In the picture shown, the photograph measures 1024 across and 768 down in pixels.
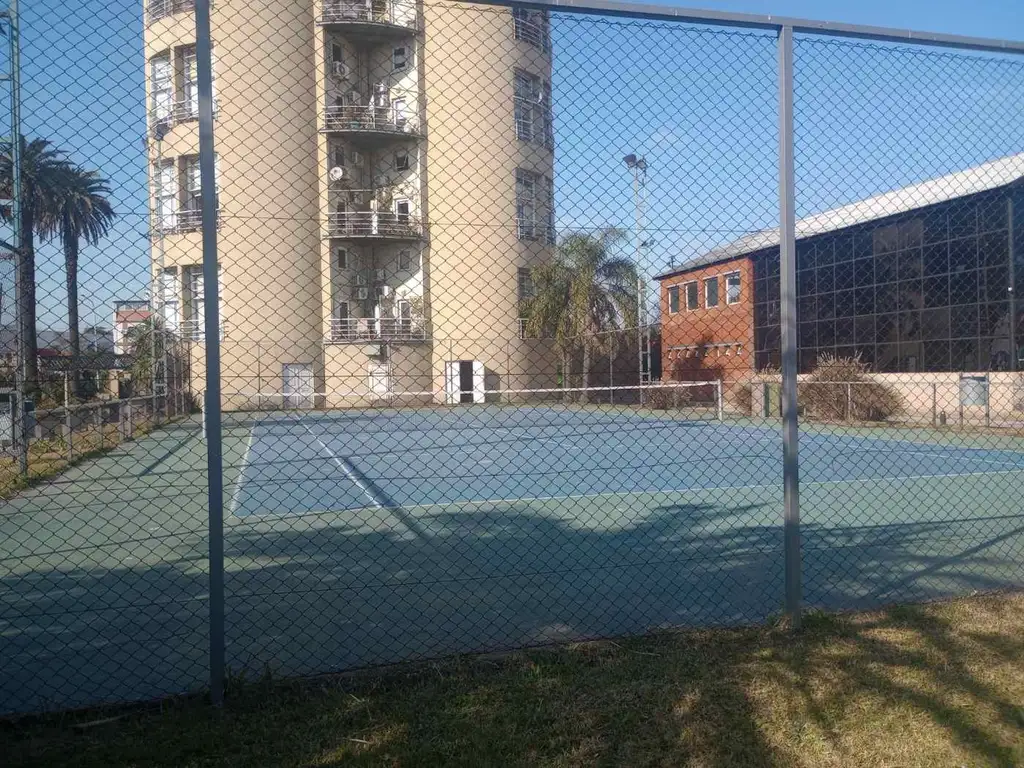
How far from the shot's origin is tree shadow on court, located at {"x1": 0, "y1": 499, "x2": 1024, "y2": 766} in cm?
348

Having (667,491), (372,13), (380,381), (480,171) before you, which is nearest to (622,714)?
(480,171)

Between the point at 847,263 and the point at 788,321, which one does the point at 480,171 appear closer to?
the point at 788,321

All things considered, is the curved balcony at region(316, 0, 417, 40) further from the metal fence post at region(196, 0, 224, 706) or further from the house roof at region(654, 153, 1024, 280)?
Answer: the house roof at region(654, 153, 1024, 280)

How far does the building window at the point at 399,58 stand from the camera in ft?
16.1

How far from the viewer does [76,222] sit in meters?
3.78

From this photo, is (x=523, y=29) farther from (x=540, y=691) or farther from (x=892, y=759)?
(x=892, y=759)

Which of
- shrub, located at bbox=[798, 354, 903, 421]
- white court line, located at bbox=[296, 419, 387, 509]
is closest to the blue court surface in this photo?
white court line, located at bbox=[296, 419, 387, 509]

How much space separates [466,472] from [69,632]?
367 inches

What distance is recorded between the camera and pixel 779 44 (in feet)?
14.7

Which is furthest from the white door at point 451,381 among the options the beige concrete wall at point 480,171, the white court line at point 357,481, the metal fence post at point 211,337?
the white court line at point 357,481

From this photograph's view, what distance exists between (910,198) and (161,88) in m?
4.54

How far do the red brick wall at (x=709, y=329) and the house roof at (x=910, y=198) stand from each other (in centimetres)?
37

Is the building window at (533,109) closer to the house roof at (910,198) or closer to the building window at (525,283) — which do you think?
the building window at (525,283)

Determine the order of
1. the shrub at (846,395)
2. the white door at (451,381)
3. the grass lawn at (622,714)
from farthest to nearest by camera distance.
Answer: the shrub at (846,395) < the white door at (451,381) < the grass lawn at (622,714)
